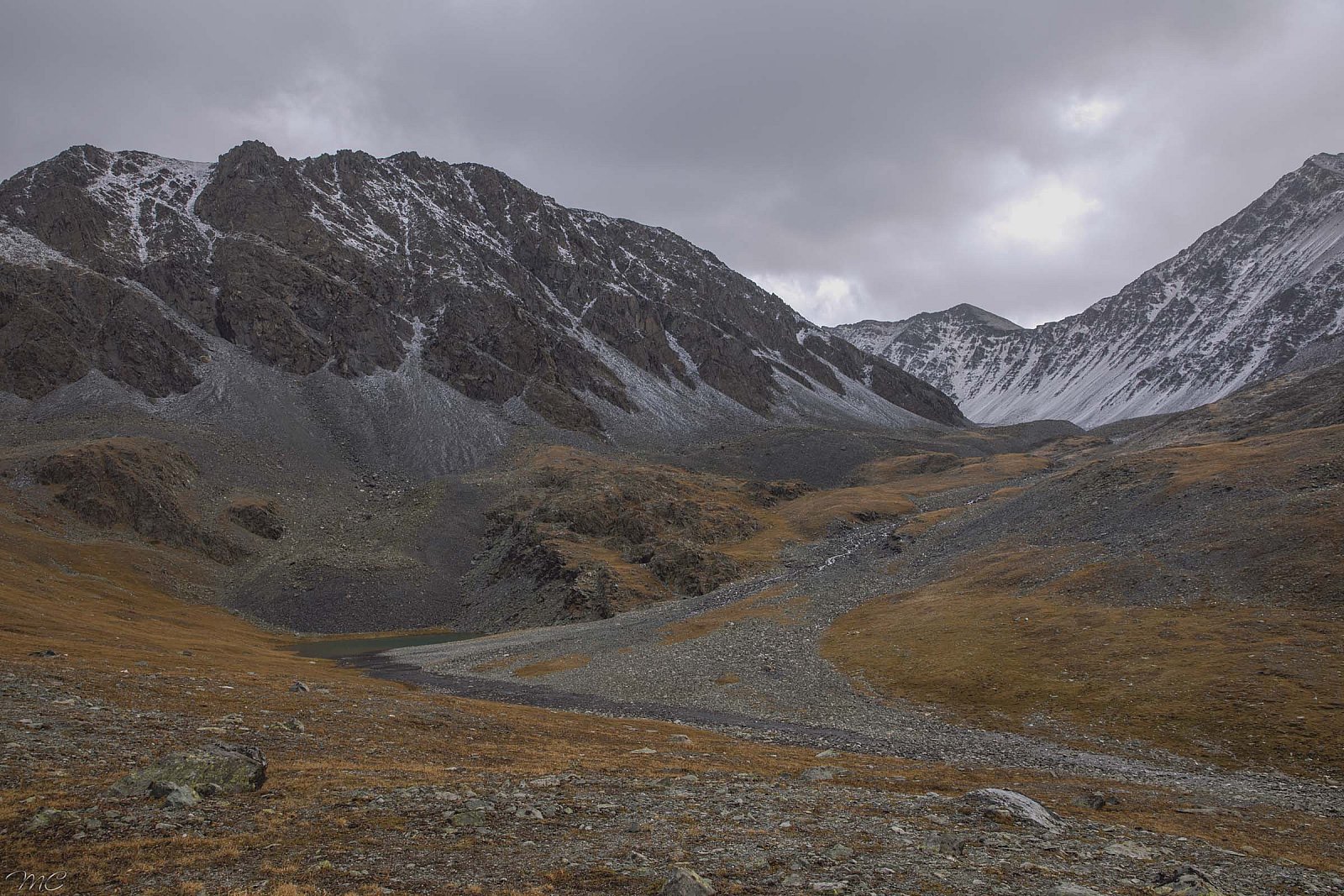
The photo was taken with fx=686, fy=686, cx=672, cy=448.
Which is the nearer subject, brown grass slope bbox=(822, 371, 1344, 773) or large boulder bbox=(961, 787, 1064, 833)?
large boulder bbox=(961, 787, 1064, 833)

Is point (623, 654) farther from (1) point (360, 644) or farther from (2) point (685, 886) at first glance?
(2) point (685, 886)

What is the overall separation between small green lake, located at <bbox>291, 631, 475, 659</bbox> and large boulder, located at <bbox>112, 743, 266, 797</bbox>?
6914 centimetres

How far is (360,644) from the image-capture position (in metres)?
91.1

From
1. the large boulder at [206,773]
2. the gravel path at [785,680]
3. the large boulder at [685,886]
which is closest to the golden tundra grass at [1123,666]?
the gravel path at [785,680]

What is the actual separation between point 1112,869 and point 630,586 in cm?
8290

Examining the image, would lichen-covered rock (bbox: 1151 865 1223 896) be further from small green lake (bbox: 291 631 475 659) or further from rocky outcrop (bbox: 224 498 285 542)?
rocky outcrop (bbox: 224 498 285 542)

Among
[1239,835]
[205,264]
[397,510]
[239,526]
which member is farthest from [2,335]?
[1239,835]

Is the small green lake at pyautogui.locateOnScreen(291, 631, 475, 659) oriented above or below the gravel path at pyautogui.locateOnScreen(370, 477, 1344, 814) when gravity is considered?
below

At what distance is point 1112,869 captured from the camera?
14.8m

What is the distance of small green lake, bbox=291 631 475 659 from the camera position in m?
83.4

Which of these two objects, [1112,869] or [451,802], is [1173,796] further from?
[451,802]
